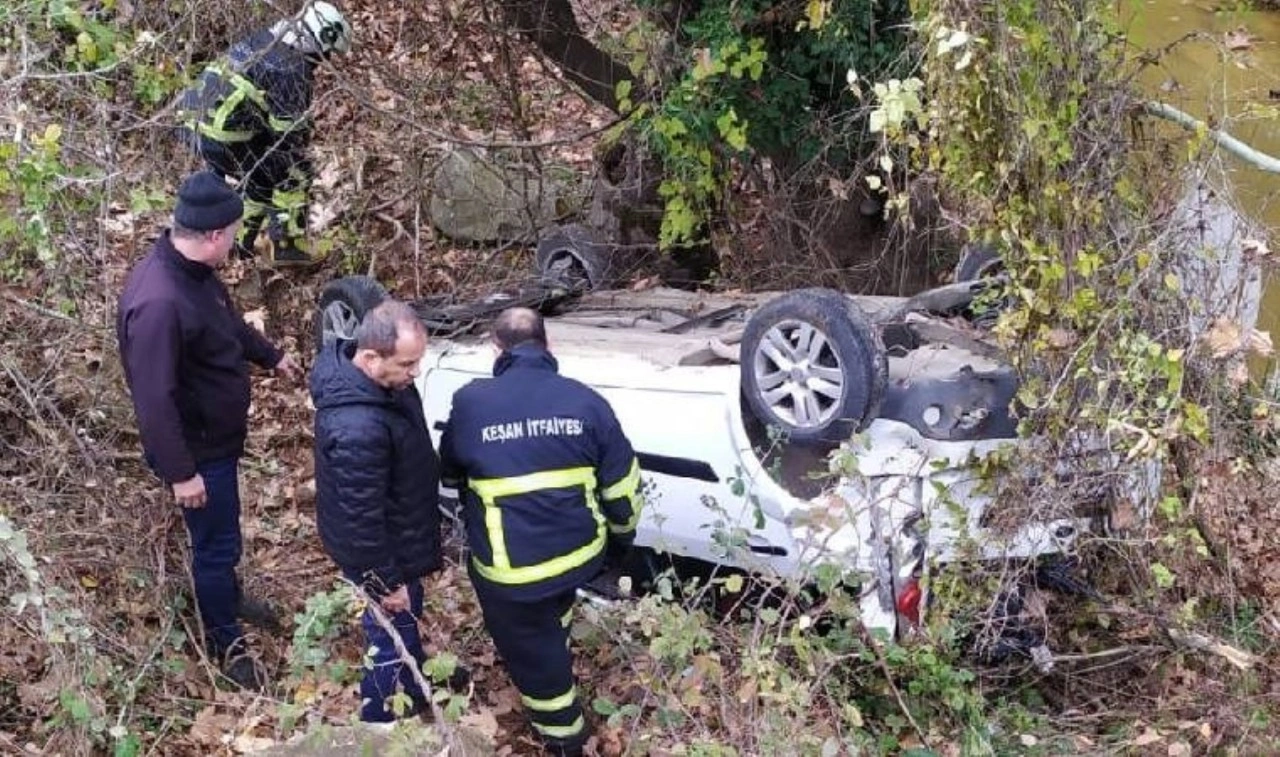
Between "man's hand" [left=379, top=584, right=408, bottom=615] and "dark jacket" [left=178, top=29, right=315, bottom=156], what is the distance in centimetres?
225

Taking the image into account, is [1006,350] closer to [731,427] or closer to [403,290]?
[731,427]

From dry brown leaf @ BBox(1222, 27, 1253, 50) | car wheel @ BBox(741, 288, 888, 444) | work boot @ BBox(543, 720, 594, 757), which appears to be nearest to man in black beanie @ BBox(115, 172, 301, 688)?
work boot @ BBox(543, 720, 594, 757)

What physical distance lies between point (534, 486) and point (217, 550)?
147 cm

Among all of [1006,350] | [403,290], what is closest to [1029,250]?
[1006,350]

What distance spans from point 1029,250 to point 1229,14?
3219 millimetres

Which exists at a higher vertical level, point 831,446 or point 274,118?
point 274,118

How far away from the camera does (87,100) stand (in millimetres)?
5258

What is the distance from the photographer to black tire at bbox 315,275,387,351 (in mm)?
5590

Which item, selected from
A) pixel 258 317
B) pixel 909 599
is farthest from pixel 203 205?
pixel 258 317

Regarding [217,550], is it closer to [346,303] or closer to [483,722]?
[483,722]

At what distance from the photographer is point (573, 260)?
6.88 m

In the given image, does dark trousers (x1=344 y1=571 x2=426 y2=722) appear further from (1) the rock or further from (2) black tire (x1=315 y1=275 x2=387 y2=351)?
(1) the rock

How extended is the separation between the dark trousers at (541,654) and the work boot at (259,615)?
1.33 meters

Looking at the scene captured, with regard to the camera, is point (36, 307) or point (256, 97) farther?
point (256, 97)
